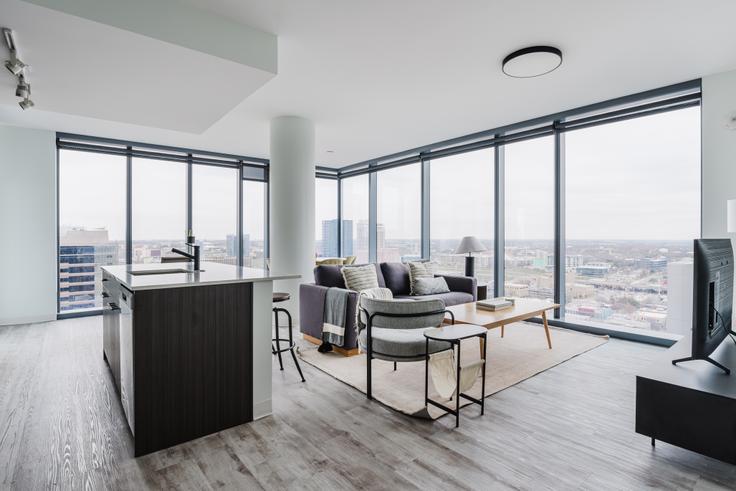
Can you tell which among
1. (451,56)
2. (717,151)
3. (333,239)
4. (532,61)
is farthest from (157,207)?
(717,151)

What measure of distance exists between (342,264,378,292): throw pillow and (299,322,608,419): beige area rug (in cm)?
85

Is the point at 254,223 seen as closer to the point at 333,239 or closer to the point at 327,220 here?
the point at 327,220

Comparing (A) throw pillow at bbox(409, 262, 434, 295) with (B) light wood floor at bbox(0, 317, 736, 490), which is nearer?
(B) light wood floor at bbox(0, 317, 736, 490)

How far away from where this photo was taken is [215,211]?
7.18 metres

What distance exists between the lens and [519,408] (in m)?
2.68

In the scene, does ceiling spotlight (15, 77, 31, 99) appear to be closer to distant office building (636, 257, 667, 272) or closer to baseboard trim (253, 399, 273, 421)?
baseboard trim (253, 399, 273, 421)

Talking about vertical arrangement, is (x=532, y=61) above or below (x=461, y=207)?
above

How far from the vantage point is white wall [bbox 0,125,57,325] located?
206 inches

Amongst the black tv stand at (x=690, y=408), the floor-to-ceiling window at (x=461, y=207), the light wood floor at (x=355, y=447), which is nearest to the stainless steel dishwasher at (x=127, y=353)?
the light wood floor at (x=355, y=447)

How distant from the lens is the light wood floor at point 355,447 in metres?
1.88

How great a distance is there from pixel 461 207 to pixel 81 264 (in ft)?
20.8

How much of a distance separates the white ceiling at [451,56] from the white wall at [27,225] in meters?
0.36

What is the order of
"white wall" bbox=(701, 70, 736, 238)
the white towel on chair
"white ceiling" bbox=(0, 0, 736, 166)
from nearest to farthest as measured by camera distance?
the white towel on chair, "white ceiling" bbox=(0, 0, 736, 166), "white wall" bbox=(701, 70, 736, 238)

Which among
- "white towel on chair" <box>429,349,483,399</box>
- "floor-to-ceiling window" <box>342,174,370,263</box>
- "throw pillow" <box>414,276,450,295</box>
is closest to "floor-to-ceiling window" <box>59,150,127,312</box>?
"floor-to-ceiling window" <box>342,174,370,263</box>
